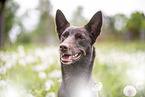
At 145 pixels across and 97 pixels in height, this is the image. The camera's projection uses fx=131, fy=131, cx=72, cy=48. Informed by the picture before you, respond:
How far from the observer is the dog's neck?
1.89 m

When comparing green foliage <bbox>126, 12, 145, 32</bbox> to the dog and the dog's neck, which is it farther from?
the dog's neck

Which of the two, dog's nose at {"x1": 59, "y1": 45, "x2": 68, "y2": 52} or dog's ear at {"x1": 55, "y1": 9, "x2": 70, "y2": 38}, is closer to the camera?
dog's nose at {"x1": 59, "y1": 45, "x2": 68, "y2": 52}

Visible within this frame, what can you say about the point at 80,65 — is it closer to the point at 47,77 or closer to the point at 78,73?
the point at 78,73

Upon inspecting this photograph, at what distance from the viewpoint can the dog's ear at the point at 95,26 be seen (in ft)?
6.35

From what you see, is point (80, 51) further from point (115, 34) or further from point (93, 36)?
point (115, 34)

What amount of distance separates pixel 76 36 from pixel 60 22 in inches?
16.1

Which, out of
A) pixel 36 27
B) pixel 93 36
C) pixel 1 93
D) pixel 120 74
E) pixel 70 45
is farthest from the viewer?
pixel 36 27

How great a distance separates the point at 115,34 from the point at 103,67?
16607 millimetres

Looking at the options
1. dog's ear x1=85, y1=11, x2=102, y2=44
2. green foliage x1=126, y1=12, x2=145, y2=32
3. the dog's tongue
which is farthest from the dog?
green foliage x1=126, y1=12, x2=145, y2=32

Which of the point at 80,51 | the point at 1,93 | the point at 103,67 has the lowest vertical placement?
the point at 103,67

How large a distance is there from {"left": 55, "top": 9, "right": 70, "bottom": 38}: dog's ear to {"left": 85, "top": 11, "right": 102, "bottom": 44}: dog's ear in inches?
14.4

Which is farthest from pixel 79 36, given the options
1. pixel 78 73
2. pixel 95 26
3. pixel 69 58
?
pixel 78 73

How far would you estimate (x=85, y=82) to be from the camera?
75.2 inches

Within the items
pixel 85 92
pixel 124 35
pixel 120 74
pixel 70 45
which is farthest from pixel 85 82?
pixel 124 35
